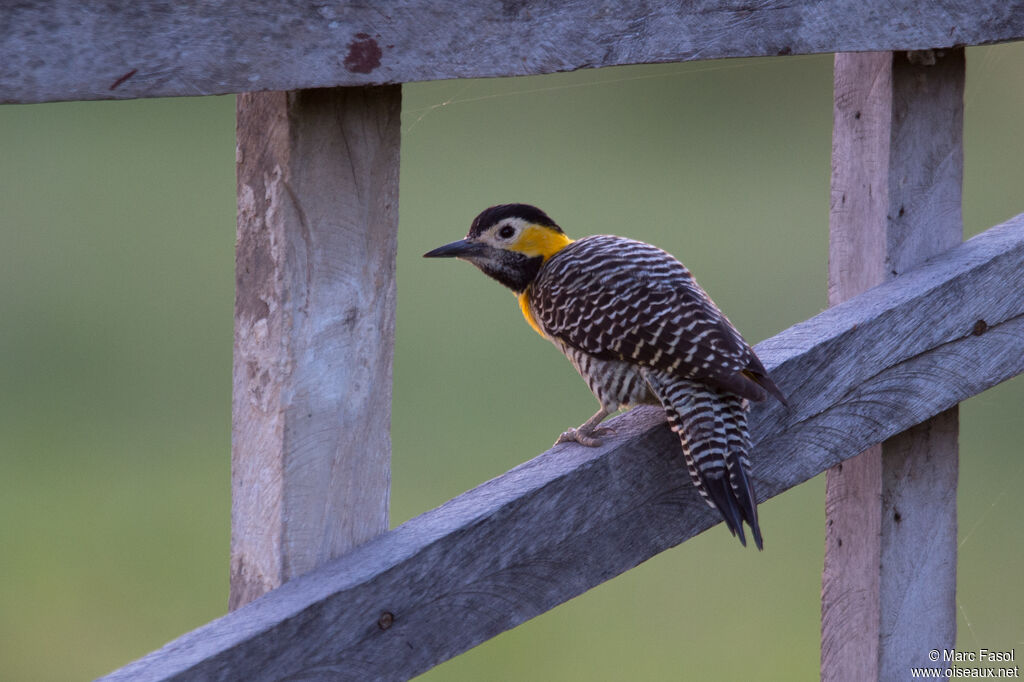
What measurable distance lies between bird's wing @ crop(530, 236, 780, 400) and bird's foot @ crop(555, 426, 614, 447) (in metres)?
0.19

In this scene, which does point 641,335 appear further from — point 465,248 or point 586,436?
point 465,248

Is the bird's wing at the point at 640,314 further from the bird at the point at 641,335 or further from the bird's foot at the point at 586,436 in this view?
the bird's foot at the point at 586,436

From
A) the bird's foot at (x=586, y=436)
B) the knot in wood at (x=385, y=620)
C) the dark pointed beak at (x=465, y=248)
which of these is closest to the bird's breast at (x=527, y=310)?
the dark pointed beak at (x=465, y=248)

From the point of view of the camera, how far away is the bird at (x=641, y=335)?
82.0 inches

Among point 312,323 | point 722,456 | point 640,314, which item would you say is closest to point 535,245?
point 640,314

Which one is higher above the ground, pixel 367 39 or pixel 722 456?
pixel 367 39

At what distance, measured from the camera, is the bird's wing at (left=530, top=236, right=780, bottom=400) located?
7.27ft

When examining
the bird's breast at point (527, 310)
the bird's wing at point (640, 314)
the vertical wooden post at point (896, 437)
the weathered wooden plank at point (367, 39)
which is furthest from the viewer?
the bird's breast at point (527, 310)

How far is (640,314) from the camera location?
2441mm

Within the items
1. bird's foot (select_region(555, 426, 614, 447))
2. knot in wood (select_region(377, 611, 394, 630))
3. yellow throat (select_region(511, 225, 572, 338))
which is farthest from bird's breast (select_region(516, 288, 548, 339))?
knot in wood (select_region(377, 611, 394, 630))

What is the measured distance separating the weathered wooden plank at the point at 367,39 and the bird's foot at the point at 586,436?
0.66m

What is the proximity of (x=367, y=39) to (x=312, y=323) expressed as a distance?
1.33 ft

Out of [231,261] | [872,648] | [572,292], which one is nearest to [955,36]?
[572,292]

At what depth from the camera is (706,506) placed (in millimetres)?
2166
